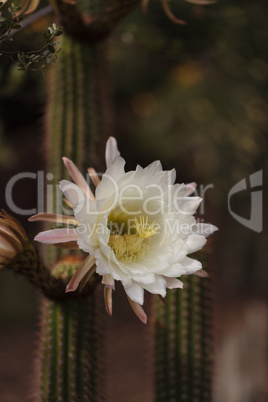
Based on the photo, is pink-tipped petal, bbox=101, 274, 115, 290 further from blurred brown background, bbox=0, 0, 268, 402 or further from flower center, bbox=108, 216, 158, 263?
blurred brown background, bbox=0, 0, 268, 402

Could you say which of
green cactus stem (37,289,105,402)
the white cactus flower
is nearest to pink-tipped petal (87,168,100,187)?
the white cactus flower

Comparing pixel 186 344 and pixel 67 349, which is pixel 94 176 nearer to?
pixel 67 349

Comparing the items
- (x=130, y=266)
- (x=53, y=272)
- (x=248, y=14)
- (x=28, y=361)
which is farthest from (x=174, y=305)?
(x=28, y=361)

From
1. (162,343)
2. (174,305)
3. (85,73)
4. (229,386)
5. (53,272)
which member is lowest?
(229,386)

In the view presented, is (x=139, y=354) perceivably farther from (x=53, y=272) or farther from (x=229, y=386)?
(x=53, y=272)

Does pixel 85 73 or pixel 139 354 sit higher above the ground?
pixel 85 73

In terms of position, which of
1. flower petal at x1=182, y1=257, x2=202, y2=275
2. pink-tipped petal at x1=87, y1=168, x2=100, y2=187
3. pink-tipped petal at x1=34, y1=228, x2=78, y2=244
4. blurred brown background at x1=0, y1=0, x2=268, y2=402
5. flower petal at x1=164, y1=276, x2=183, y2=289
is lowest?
blurred brown background at x1=0, y1=0, x2=268, y2=402

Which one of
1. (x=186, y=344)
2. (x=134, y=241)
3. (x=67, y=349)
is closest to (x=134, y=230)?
(x=134, y=241)

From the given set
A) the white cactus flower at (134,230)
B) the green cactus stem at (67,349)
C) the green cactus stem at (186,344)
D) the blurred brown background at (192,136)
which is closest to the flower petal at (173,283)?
the white cactus flower at (134,230)
